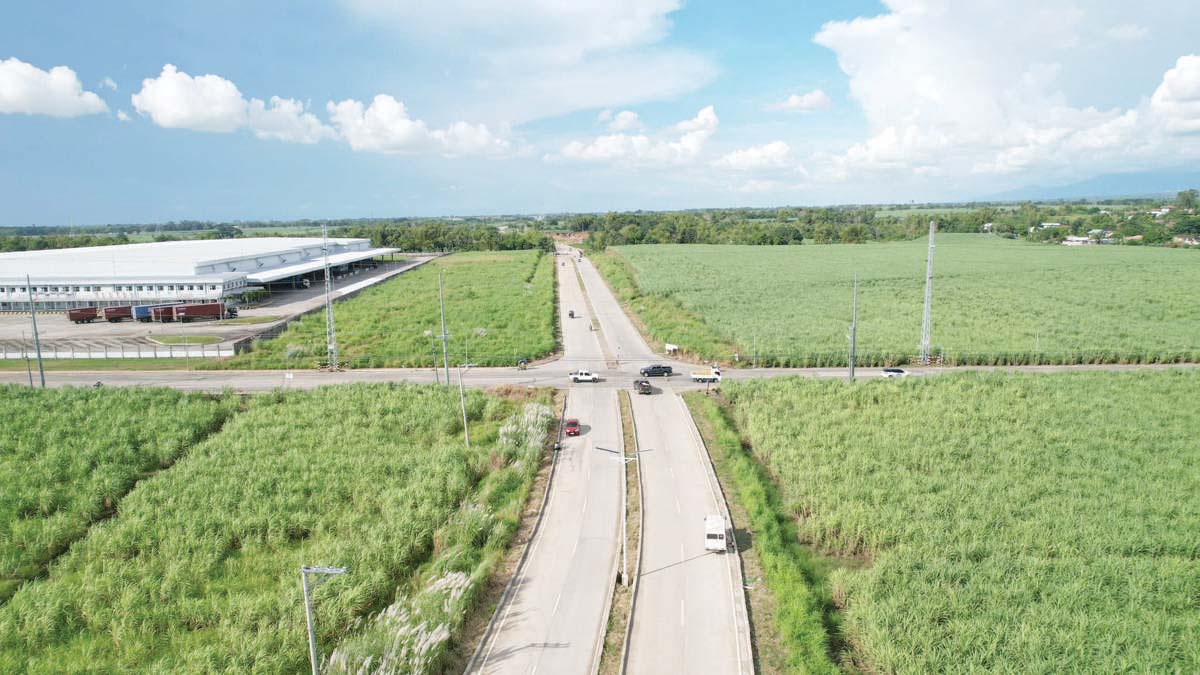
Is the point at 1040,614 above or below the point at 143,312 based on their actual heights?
below

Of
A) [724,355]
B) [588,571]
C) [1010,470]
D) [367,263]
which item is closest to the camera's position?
[588,571]

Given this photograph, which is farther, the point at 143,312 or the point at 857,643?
the point at 143,312

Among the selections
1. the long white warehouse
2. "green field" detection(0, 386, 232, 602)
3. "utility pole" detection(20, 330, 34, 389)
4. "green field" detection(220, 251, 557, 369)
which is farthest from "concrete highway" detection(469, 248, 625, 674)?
the long white warehouse

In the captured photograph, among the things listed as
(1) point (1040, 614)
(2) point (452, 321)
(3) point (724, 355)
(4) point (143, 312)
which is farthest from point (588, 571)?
(4) point (143, 312)

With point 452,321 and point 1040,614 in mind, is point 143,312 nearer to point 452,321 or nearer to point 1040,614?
point 452,321

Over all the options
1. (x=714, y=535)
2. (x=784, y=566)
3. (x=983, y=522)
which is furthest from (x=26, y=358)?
(x=983, y=522)

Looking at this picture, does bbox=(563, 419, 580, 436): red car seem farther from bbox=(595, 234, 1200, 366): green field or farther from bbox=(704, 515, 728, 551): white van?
bbox=(595, 234, 1200, 366): green field
